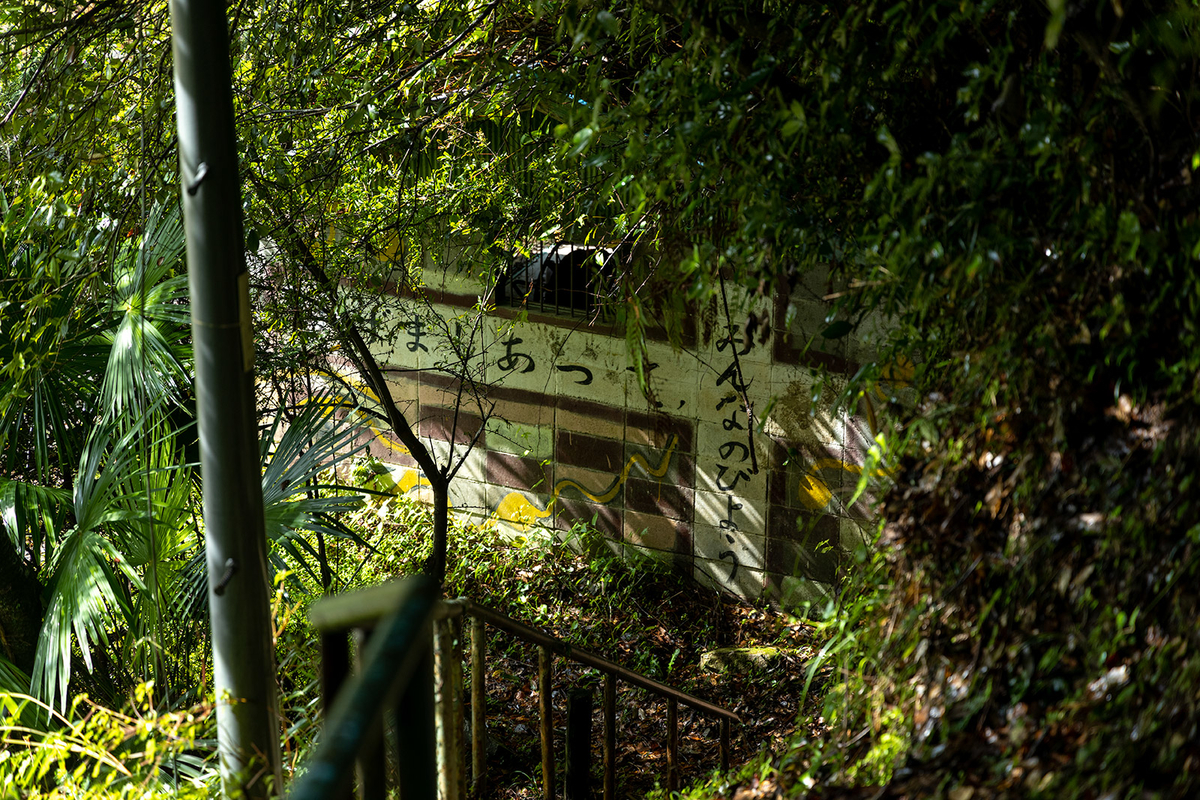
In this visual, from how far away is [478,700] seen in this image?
12.6 feet

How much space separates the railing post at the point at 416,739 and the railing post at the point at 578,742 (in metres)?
2.99

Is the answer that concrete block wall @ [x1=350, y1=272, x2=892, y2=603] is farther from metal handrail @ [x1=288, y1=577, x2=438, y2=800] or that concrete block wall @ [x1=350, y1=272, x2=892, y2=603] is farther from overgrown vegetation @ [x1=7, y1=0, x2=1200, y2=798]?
metal handrail @ [x1=288, y1=577, x2=438, y2=800]

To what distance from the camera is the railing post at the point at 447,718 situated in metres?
2.92

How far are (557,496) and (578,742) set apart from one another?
295 cm

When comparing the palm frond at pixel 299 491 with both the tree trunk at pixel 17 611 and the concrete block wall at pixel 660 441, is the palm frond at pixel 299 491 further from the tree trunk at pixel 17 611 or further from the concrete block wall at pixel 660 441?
the concrete block wall at pixel 660 441

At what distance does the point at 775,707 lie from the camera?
558 centimetres

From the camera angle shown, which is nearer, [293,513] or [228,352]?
[228,352]

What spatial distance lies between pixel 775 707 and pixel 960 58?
14.2 feet

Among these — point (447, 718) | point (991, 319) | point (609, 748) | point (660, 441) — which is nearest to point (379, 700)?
point (991, 319)

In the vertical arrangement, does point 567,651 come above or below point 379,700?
above

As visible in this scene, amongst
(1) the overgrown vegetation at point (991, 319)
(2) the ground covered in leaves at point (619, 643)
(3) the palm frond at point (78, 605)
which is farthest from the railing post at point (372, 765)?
(2) the ground covered in leaves at point (619, 643)

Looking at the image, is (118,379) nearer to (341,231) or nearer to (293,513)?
(293,513)

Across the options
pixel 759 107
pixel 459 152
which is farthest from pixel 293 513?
pixel 759 107

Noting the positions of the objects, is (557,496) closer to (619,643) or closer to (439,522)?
(619,643)
